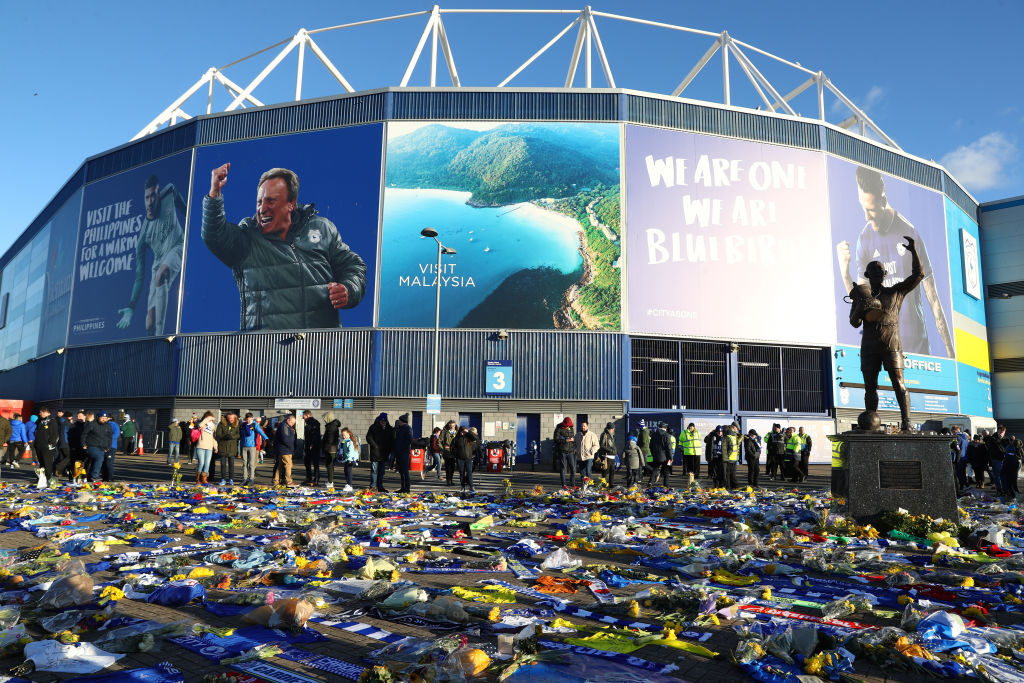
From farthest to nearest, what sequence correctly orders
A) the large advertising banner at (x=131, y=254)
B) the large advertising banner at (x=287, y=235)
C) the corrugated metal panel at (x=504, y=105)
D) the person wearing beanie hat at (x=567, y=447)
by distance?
the large advertising banner at (x=131, y=254)
the corrugated metal panel at (x=504, y=105)
the large advertising banner at (x=287, y=235)
the person wearing beanie hat at (x=567, y=447)

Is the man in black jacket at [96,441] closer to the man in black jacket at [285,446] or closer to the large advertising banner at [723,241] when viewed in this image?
the man in black jacket at [285,446]

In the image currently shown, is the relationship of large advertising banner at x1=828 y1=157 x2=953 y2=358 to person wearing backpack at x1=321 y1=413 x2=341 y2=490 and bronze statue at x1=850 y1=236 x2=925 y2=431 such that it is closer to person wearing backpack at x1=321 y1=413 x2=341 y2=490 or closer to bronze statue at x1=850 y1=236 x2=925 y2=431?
bronze statue at x1=850 y1=236 x2=925 y2=431

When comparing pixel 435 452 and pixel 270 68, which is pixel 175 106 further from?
pixel 435 452

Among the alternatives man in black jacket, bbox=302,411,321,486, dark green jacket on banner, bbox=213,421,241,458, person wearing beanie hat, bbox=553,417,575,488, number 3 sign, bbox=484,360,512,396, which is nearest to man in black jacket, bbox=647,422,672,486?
person wearing beanie hat, bbox=553,417,575,488

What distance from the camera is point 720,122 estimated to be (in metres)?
38.3

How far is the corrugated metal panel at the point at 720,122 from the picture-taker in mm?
37344

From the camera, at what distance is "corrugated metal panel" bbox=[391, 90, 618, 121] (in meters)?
37.1

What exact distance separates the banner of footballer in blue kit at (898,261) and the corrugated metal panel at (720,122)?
251cm

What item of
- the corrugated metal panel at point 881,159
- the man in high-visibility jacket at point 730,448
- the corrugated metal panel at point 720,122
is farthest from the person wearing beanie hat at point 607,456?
the corrugated metal panel at point 881,159

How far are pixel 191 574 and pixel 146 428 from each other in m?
37.8

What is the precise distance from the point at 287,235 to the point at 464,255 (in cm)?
1035

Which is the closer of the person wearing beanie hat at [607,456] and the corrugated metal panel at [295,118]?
the person wearing beanie hat at [607,456]

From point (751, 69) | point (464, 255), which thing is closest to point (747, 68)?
point (751, 69)

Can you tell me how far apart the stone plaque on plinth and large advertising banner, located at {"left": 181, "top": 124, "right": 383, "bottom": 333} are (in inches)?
1125
